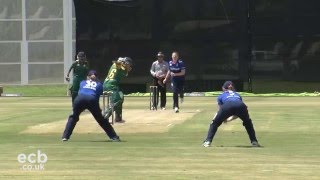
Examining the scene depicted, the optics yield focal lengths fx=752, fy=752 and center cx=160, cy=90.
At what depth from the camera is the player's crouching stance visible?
14382mm

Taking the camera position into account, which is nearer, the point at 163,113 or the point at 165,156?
the point at 165,156

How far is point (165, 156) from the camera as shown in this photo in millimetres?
12289

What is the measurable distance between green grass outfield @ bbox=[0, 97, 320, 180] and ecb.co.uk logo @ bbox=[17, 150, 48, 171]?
0.30ft

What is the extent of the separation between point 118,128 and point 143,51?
752 inches

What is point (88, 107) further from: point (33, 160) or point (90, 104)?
point (33, 160)

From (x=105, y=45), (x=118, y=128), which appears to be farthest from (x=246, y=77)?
(x=118, y=128)

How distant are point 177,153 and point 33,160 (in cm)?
246

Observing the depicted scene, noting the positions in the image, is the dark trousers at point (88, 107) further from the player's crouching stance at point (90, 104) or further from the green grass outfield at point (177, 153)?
the green grass outfield at point (177, 153)

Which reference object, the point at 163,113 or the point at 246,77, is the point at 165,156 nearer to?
the point at 163,113

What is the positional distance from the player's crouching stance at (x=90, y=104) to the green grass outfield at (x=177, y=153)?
0.29 metres

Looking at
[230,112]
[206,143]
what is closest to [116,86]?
[206,143]

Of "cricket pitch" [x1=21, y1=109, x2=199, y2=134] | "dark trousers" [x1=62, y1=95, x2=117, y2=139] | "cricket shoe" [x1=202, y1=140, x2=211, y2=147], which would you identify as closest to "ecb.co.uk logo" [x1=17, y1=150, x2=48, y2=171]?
"dark trousers" [x1=62, y1=95, x2=117, y2=139]

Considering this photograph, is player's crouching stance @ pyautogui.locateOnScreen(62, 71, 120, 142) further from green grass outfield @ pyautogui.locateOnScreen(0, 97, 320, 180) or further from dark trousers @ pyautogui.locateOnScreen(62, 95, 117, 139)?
green grass outfield @ pyautogui.locateOnScreen(0, 97, 320, 180)

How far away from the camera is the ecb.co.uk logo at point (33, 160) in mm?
10844
